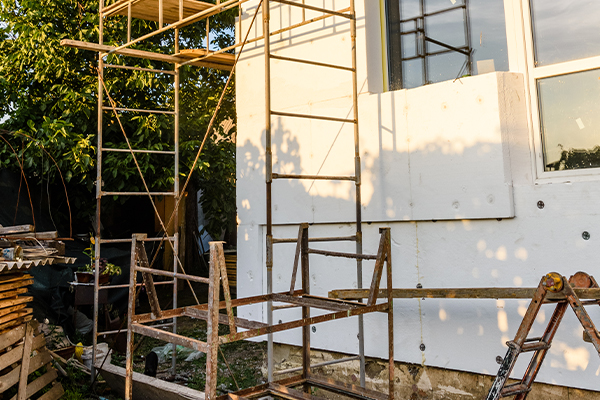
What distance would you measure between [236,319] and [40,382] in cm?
259

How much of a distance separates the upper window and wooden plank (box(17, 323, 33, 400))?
4259 mm

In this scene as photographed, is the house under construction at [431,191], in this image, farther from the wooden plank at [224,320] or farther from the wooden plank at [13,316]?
the wooden plank at [13,316]

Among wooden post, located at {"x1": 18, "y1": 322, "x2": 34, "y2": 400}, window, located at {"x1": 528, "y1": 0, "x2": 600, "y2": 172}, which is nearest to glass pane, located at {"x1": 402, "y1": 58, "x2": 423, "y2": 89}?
window, located at {"x1": 528, "y1": 0, "x2": 600, "y2": 172}

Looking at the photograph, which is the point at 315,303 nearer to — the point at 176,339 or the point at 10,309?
the point at 176,339

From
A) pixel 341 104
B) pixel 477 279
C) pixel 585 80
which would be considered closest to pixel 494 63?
pixel 585 80

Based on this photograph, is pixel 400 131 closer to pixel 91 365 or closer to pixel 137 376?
pixel 137 376

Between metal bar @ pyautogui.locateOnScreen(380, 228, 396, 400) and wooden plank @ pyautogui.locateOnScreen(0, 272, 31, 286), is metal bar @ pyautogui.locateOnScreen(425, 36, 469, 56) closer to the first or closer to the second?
metal bar @ pyautogui.locateOnScreen(380, 228, 396, 400)

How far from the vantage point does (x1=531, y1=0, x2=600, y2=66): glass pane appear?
3.84 m

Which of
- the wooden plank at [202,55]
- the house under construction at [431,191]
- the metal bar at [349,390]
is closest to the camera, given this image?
the metal bar at [349,390]

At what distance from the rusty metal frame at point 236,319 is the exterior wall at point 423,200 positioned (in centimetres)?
100

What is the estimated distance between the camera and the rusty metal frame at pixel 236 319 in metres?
2.65

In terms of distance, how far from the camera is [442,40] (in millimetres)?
4555

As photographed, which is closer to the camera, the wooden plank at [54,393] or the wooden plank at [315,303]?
the wooden plank at [315,303]

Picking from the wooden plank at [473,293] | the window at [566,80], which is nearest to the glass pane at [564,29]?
the window at [566,80]
